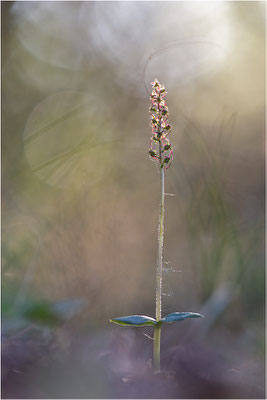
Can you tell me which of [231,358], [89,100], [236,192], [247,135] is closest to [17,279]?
[231,358]

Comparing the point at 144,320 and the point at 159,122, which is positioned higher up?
the point at 159,122

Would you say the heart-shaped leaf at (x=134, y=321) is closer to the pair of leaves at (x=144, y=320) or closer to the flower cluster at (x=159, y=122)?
the pair of leaves at (x=144, y=320)

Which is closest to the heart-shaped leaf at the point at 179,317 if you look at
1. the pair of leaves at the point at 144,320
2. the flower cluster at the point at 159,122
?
Result: the pair of leaves at the point at 144,320

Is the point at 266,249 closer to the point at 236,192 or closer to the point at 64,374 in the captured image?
the point at 236,192

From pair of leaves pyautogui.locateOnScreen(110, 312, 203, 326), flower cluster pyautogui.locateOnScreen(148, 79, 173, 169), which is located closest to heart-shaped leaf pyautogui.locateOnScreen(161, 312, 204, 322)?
pair of leaves pyautogui.locateOnScreen(110, 312, 203, 326)

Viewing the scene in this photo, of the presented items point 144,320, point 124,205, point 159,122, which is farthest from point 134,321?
point 124,205

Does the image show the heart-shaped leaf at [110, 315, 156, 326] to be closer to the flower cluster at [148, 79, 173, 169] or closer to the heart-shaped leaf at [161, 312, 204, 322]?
the heart-shaped leaf at [161, 312, 204, 322]

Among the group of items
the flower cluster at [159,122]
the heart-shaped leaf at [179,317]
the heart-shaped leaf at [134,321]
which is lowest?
the heart-shaped leaf at [134,321]

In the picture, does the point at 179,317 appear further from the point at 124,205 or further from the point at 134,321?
the point at 124,205
